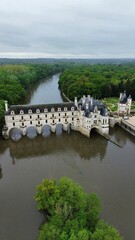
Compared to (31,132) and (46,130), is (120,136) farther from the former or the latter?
(31,132)

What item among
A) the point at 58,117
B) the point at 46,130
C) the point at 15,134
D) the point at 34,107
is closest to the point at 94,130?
the point at 58,117

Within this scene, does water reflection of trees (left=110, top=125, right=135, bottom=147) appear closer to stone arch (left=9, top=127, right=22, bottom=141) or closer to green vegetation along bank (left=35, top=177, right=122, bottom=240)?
stone arch (left=9, top=127, right=22, bottom=141)

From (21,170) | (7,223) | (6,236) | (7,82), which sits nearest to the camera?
(6,236)

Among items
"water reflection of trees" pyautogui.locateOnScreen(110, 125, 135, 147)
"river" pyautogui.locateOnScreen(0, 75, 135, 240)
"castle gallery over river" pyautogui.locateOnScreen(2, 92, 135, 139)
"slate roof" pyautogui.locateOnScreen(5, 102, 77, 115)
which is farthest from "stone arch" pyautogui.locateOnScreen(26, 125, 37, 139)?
"water reflection of trees" pyautogui.locateOnScreen(110, 125, 135, 147)

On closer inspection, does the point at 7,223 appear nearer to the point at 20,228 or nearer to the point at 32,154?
the point at 20,228

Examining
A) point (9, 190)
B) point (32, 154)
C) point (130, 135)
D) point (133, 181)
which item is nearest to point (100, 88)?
point (130, 135)

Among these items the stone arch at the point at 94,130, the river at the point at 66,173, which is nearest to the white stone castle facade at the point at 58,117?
the stone arch at the point at 94,130

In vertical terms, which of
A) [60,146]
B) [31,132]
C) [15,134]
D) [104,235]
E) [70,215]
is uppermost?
[104,235]
